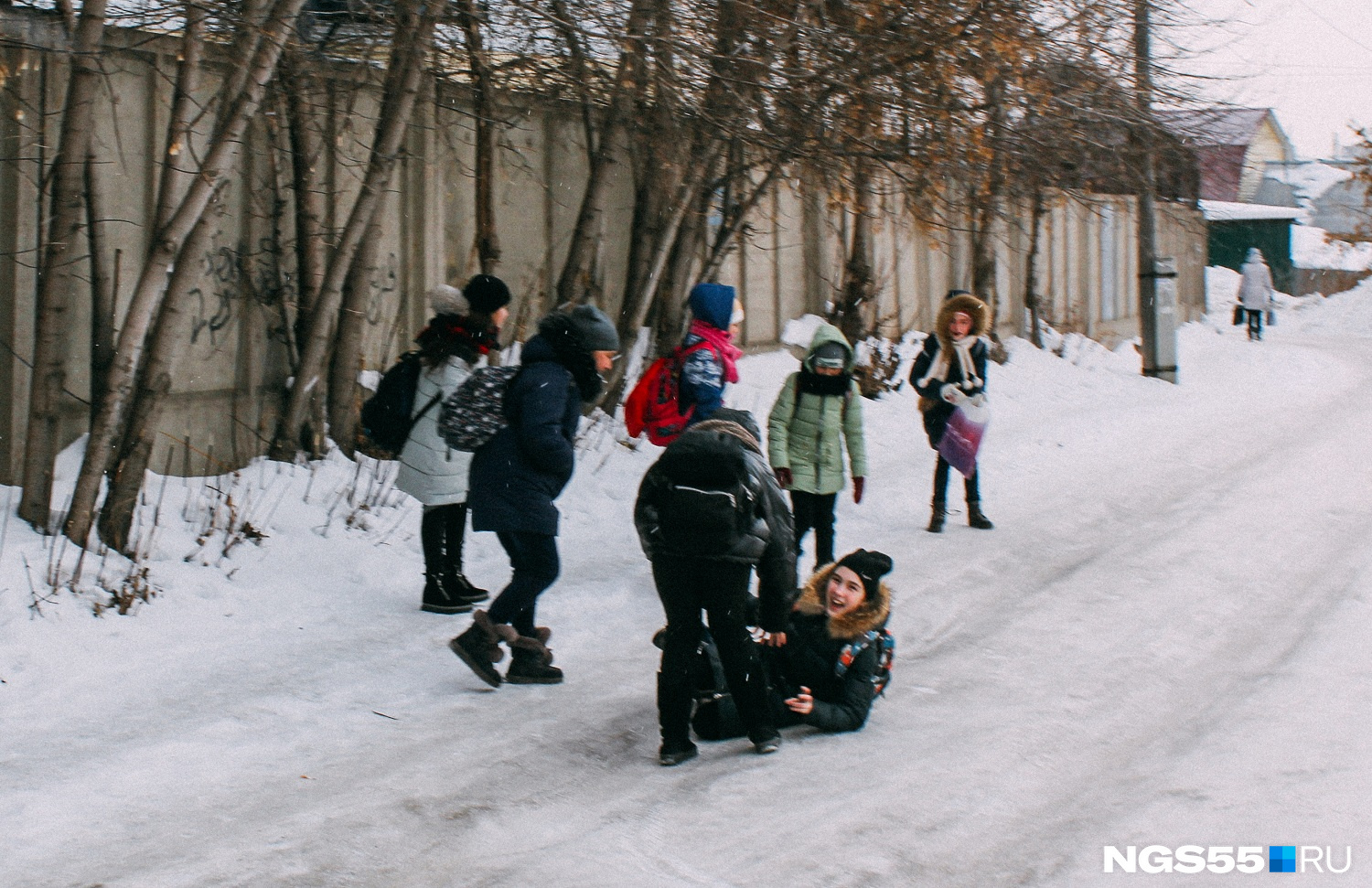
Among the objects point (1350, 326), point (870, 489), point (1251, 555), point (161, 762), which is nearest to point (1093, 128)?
point (870, 489)

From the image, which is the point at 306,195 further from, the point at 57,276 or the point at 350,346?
the point at 57,276

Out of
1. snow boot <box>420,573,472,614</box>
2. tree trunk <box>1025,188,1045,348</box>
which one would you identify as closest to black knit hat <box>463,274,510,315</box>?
snow boot <box>420,573,472,614</box>

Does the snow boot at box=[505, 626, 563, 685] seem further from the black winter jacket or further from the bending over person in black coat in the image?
the bending over person in black coat

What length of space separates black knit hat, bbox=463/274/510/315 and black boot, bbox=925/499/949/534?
3.60 metres

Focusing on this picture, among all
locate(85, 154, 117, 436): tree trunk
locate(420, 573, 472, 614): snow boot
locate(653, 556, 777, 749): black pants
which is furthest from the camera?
locate(85, 154, 117, 436): tree trunk

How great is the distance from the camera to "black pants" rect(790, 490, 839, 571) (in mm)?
7738

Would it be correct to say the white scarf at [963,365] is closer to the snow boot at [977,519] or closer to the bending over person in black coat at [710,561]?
the snow boot at [977,519]

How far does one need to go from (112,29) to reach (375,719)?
15.2ft

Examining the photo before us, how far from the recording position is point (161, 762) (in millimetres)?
4949

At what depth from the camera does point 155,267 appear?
6.93 metres

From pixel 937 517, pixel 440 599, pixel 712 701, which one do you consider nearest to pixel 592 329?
pixel 712 701

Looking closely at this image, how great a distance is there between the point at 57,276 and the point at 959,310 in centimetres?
540

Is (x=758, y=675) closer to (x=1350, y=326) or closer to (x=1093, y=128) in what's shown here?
(x=1093, y=128)

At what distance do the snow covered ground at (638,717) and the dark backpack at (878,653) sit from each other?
0.19 m
